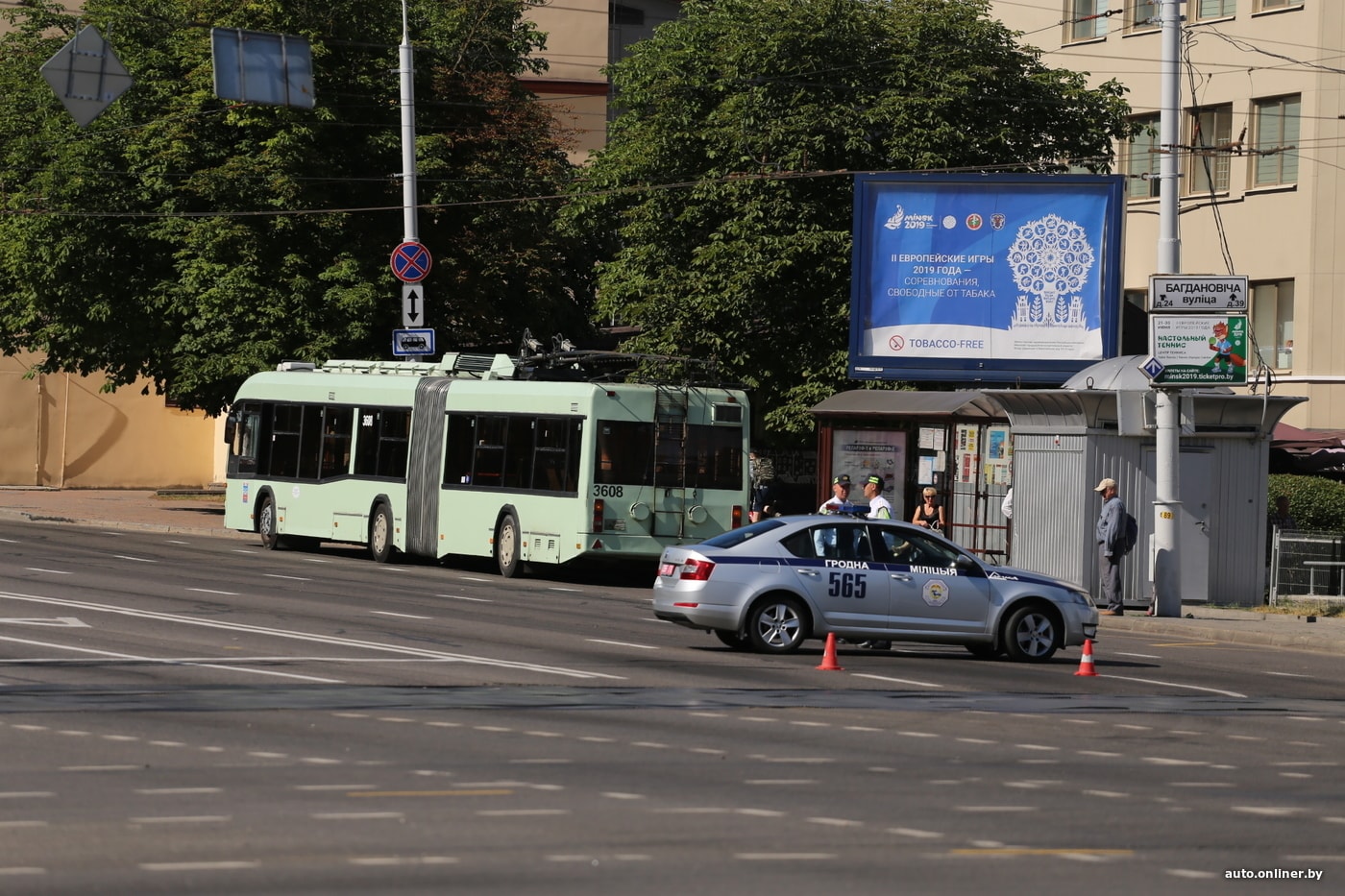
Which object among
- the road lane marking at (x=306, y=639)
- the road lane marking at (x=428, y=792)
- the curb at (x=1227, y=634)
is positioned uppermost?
the curb at (x=1227, y=634)

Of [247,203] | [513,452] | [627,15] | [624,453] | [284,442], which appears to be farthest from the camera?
[627,15]

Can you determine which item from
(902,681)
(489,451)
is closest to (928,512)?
(489,451)

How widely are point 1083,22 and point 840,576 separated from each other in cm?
3673

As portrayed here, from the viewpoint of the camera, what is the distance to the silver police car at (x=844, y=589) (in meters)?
18.6

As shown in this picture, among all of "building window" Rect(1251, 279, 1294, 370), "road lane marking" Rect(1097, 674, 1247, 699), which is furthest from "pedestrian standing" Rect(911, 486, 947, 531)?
"building window" Rect(1251, 279, 1294, 370)

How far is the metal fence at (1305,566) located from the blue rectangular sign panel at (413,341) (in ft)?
47.3

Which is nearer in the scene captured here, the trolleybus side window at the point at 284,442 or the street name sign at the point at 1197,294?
the street name sign at the point at 1197,294

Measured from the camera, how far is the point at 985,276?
33.8 metres

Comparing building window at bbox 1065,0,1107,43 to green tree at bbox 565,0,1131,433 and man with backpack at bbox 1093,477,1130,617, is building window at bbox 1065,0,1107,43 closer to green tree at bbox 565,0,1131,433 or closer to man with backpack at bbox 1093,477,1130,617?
green tree at bbox 565,0,1131,433

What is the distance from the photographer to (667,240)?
4238 centimetres

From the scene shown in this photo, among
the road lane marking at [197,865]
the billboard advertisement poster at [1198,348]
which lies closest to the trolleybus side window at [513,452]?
the billboard advertisement poster at [1198,348]

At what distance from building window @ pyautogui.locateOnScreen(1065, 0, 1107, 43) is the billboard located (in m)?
19.6

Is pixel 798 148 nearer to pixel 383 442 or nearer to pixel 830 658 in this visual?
pixel 383 442

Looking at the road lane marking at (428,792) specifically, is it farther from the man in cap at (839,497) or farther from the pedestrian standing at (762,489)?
the pedestrian standing at (762,489)
